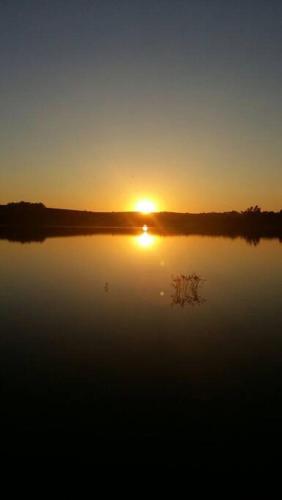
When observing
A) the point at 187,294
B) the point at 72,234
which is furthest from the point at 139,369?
the point at 72,234

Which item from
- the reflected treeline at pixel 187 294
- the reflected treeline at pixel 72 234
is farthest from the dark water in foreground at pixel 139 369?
the reflected treeline at pixel 72 234

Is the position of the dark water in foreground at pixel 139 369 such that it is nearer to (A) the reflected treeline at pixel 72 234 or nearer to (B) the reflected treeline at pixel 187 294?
(B) the reflected treeline at pixel 187 294

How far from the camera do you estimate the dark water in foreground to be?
372 inches

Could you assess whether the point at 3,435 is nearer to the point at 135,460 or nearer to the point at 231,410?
the point at 135,460

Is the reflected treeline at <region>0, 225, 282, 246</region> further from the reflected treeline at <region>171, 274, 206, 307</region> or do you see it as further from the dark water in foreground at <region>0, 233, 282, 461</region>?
the dark water in foreground at <region>0, 233, 282, 461</region>

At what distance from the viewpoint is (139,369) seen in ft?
43.7

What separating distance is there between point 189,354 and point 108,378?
3.60 m

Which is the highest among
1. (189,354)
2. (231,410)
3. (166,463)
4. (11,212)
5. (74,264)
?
(11,212)

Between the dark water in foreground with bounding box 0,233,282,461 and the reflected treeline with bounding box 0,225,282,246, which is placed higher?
the reflected treeline with bounding box 0,225,282,246

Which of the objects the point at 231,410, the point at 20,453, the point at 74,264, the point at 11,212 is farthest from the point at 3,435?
the point at 11,212

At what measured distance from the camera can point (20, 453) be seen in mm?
8586

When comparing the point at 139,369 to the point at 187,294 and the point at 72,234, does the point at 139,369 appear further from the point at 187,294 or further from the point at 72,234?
the point at 72,234

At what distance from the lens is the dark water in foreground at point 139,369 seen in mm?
9445

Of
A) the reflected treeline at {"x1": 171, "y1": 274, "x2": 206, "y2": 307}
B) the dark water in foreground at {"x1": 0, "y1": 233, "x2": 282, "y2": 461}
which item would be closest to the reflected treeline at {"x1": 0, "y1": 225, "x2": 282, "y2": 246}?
the reflected treeline at {"x1": 171, "y1": 274, "x2": 206, "y2": 307}
